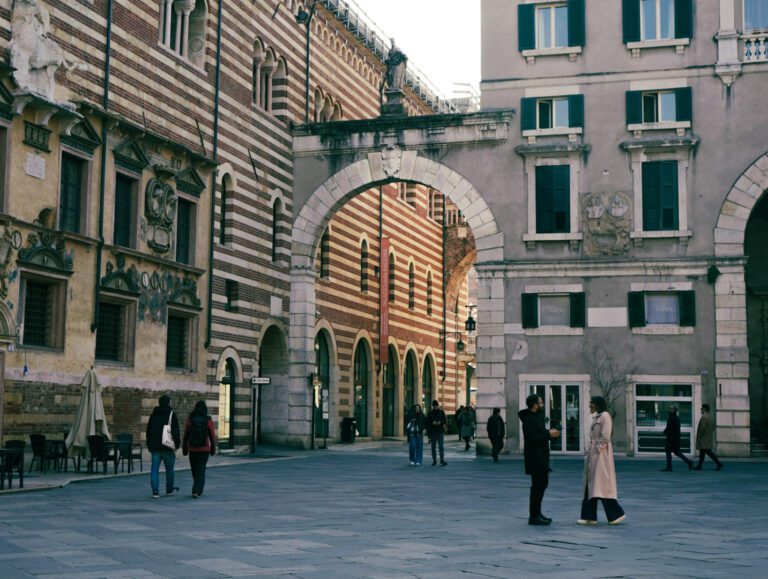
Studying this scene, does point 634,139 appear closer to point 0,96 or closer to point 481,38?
point 481,38

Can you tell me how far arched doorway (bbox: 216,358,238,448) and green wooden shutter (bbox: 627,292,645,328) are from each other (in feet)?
38.6

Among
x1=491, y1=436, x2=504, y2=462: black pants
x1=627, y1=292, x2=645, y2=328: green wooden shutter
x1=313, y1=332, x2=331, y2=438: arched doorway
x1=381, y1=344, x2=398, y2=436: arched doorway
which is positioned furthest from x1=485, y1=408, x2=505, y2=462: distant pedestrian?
x1=381, y1=344, x2=398, y2=436: arched doorway

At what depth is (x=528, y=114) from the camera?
1335 inches

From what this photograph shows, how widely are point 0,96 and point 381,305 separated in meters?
25.1

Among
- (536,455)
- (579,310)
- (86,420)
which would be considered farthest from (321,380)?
(536,455)

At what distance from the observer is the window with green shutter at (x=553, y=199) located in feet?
109

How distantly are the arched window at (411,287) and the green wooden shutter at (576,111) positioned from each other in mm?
17476

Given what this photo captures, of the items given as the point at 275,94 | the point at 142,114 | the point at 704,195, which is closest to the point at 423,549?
the point at 142,114

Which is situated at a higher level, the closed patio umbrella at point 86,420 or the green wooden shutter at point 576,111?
the green wooden shutter at point 576,111

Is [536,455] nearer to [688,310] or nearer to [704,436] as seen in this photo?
[704,436]

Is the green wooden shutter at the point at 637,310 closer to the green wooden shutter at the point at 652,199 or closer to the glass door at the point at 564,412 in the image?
the green wooden shutter at the point at 652,199

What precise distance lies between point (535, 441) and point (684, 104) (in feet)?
68.6

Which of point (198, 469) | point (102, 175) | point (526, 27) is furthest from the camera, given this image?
point (526, 27)

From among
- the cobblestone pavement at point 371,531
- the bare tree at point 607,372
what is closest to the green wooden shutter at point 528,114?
the bare tree at point 607,372
